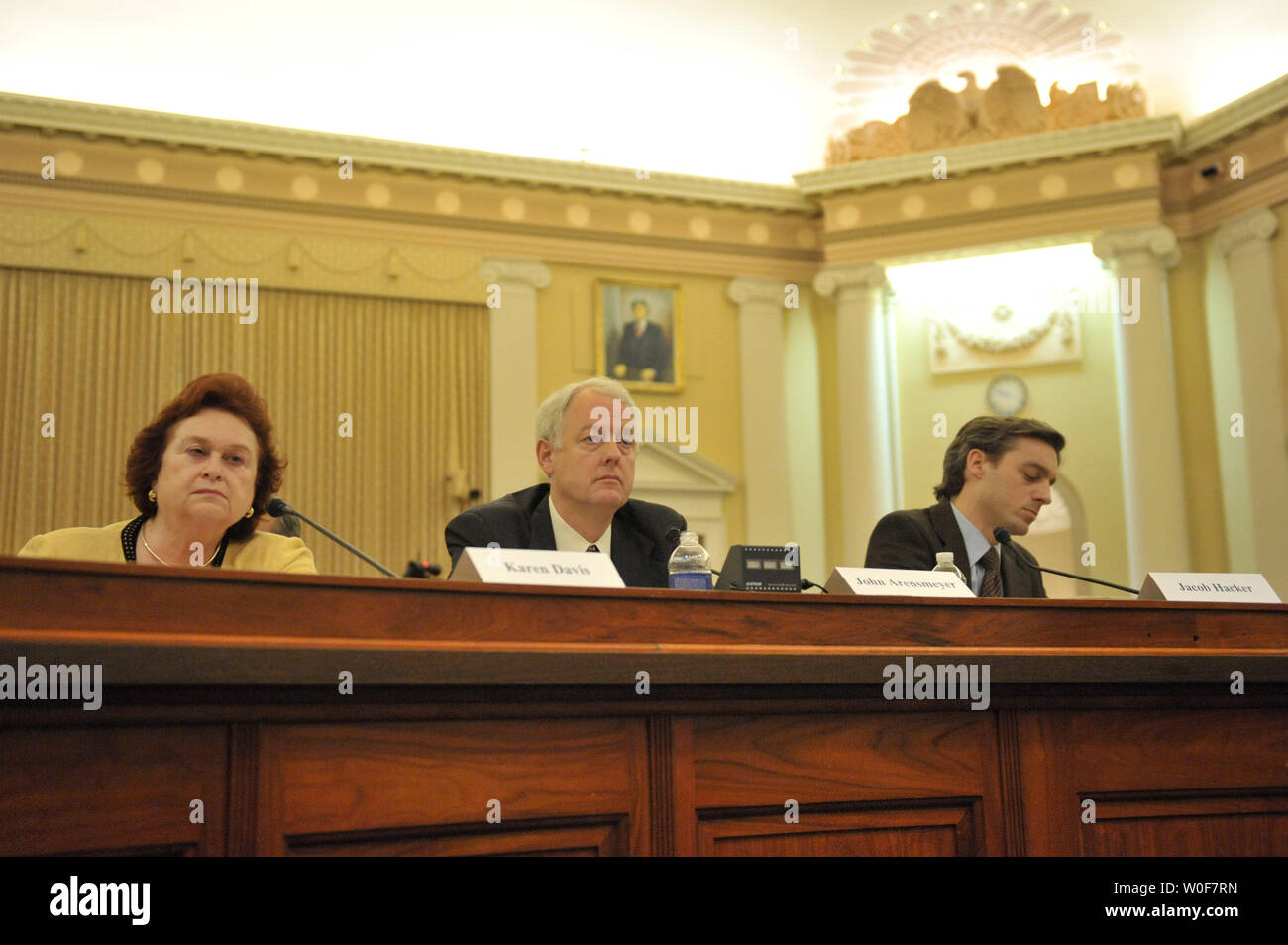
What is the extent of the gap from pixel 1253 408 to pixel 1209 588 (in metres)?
7.88

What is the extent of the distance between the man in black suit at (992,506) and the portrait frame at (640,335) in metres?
6.87

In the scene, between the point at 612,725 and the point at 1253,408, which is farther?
the point at 1253,408

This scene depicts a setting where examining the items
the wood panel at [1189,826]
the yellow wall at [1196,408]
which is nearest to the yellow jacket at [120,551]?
the wood panel at [1189,826]


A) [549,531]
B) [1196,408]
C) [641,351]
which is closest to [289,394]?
[641,351]

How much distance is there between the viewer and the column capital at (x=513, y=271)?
10.5m

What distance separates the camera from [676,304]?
10.9m

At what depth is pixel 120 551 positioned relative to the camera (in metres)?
2.79

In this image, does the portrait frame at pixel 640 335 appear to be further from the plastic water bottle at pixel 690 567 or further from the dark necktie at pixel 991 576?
the plastic water bottle at pixel 690 567

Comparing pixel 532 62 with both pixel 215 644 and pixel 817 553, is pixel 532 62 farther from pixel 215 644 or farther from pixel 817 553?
pixel 215 644

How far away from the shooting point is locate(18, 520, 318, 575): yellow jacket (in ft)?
8.96

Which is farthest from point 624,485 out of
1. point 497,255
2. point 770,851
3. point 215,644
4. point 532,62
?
point 532,62

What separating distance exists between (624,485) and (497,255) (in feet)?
25.0

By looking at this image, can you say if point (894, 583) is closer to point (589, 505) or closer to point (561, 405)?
point (589, 505)

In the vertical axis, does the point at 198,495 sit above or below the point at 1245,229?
below
